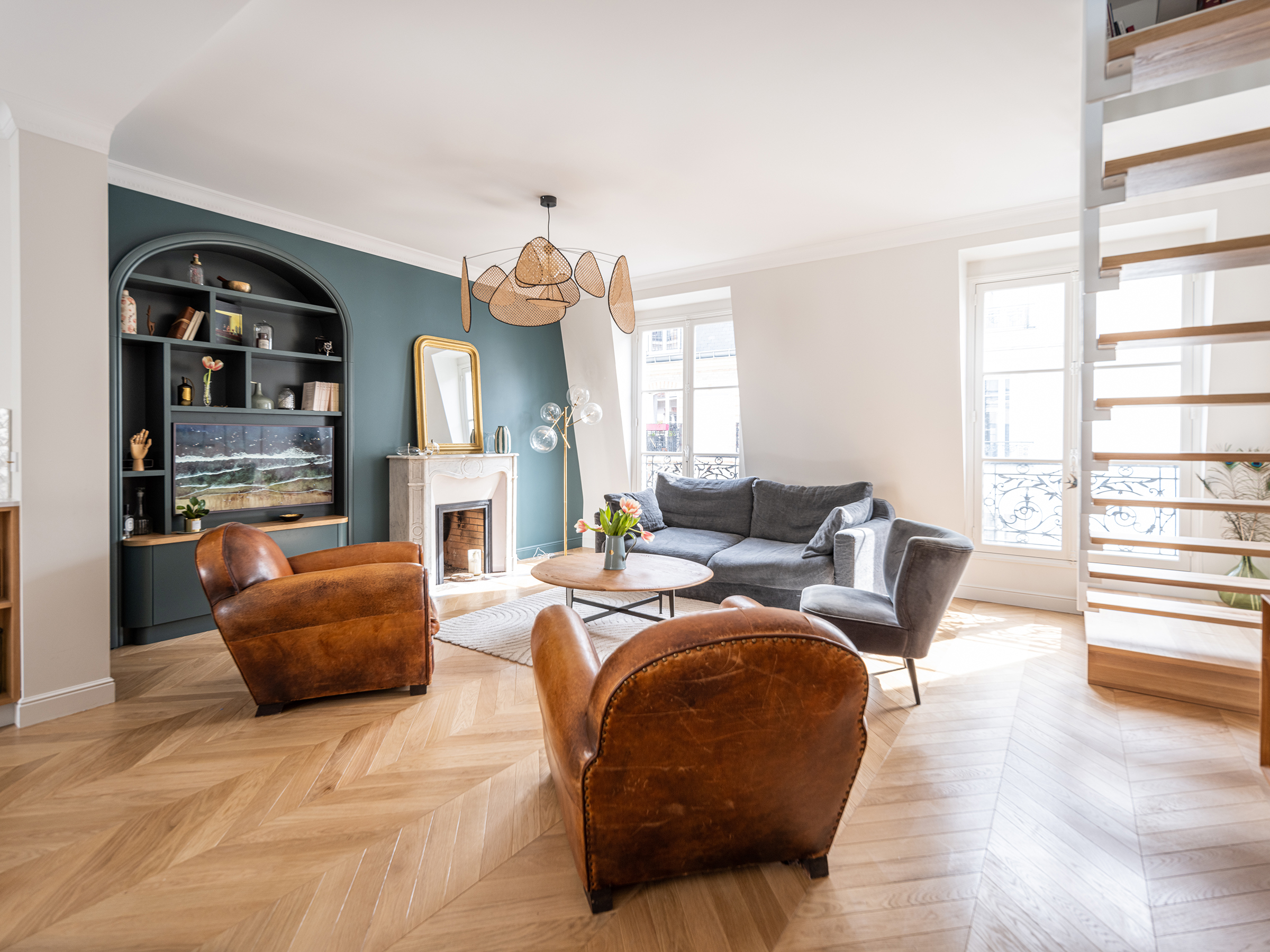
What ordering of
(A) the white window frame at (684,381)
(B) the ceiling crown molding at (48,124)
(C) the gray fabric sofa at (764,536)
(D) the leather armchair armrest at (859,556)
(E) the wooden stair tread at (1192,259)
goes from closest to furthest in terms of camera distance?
(E) the wooden stair tread at (1192,259), (B) the ceiling crown molding at (48,124), (D) the leather armchair armrest at (859,556), (C) the gray fabric sofa at (764,536), (A) the white window frame at (684,381)

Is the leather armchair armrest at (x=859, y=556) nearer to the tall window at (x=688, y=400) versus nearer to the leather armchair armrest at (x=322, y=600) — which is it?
the tall window at (x=688, y=400)

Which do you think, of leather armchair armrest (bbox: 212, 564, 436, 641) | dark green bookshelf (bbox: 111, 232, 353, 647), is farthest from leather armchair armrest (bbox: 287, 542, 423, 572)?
dark green bookshelf (bbox: 111, 232, 353, 647)

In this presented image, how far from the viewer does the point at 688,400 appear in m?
6.31

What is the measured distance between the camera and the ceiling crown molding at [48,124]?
8.25 feet

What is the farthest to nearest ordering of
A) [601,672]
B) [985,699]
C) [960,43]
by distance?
1. [985,699]
2. [960,43]
3. [601,672]

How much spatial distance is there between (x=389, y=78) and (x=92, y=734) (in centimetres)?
296

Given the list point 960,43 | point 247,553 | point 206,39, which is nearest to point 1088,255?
point 960,43

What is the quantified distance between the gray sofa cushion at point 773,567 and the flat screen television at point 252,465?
2.98m

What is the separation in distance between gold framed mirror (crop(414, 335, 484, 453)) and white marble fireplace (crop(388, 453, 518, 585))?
0.65 feet

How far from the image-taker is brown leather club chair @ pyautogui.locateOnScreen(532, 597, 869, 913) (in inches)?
53.6

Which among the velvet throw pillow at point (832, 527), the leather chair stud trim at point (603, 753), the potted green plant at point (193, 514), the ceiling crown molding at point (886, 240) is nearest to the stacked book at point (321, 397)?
the potted green plant at point (193, 514)

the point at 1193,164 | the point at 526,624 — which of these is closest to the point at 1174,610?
the point at 1193,164

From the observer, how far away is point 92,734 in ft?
8.42

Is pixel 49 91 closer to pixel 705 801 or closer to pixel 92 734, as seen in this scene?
pixel 92 734
